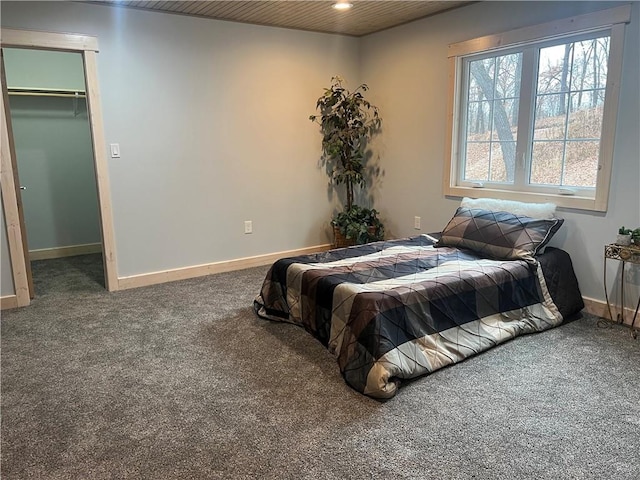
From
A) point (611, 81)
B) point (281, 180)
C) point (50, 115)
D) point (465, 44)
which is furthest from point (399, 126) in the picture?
point (50, 115)

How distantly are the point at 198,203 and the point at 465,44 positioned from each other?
2710 millimetres

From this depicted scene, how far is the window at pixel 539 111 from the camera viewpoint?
3.09 m

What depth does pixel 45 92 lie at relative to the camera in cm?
484

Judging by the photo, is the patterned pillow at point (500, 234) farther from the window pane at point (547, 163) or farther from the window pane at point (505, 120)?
the window pane at point (505, 120)

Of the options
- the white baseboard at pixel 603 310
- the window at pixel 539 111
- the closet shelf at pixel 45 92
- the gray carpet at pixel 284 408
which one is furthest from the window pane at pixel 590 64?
the closet shelf at pixel 45 92

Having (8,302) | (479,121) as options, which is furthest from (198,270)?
(479,121)

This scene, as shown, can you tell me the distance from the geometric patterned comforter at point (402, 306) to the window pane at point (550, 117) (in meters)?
1.09

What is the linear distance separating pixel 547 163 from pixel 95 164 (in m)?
3.57

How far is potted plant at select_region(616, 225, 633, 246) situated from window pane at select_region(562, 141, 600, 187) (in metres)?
0.45

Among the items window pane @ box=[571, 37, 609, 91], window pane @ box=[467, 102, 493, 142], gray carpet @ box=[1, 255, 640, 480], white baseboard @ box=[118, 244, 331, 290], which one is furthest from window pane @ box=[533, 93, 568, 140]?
white baseboard @ box=[118, 244, 331, 290]

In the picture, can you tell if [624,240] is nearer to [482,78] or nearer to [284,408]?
[482,78]

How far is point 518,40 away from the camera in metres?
3.48

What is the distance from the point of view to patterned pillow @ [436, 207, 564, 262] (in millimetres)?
3096

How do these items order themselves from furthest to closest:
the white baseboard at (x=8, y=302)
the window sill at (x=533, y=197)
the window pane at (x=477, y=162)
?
the window pane at (x=477, y=162) < the white baseboard at (x=8, y=302) < the window sill at (x=533, y=197)
